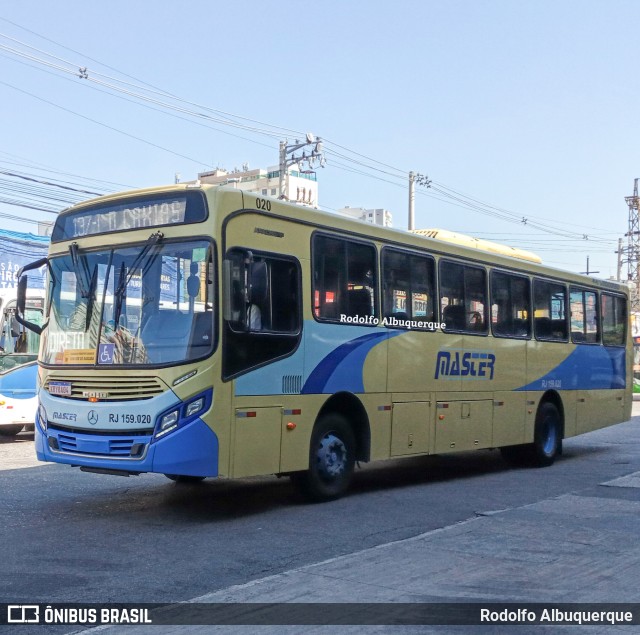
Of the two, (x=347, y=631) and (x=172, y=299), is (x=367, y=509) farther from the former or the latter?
(x=347, y=631)

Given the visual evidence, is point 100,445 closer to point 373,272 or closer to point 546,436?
point 373,272

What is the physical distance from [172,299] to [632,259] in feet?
235

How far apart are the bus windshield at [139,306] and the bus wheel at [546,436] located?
7764 mm

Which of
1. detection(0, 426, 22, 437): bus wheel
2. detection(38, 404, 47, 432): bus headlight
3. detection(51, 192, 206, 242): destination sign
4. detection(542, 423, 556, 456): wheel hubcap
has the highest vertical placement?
detection(51, 192, 206, 242): destination sign

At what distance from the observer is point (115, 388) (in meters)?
8.95

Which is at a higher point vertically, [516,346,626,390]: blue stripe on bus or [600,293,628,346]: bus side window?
[600,293,628,346]: bus side window

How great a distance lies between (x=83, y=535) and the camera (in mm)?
8352

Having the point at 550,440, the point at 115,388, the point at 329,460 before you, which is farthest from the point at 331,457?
the point at 550,440

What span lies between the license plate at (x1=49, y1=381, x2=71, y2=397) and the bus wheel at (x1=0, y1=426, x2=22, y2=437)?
10.2m

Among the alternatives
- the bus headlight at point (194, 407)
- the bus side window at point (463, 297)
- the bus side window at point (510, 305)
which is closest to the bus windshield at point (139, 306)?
the bus headlight at point (194, 407)

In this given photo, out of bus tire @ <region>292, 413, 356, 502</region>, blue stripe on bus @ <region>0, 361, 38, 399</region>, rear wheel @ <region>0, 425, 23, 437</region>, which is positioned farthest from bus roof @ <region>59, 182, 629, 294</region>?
rear wheel @ <region>0, 425, 23, 437</region>

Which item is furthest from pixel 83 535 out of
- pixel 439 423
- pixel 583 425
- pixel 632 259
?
pixel 632 259

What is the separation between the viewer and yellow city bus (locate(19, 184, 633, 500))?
8812 millimetres

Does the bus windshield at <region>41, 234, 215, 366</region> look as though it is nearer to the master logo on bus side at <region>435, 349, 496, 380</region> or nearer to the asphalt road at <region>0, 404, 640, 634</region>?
the asphalt road at <region>0, 404, 640, 634</region>
